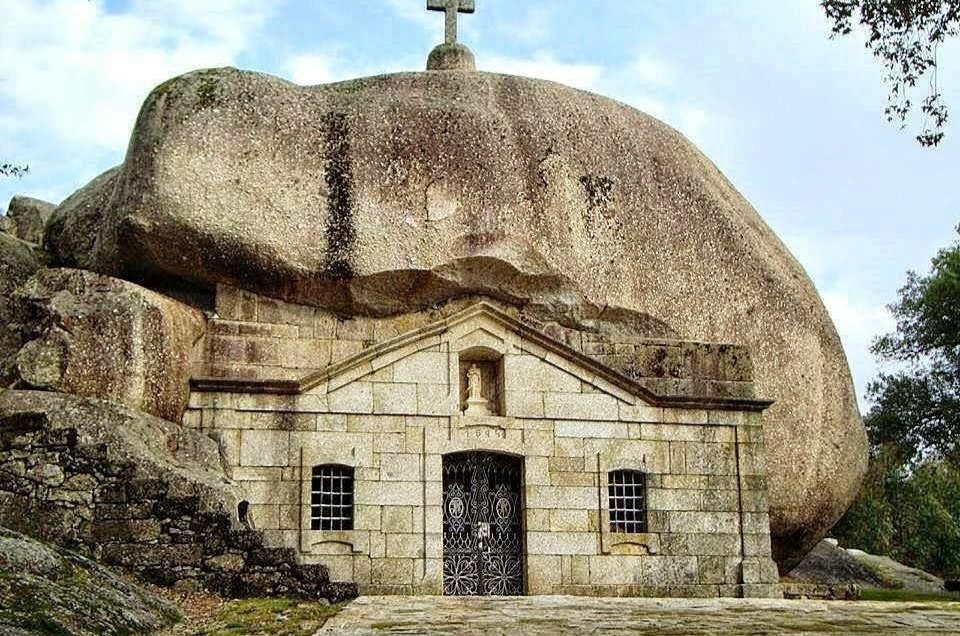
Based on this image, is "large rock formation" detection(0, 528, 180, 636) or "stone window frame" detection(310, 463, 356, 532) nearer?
"large rock formation" detection(0, 528, 180, 636)

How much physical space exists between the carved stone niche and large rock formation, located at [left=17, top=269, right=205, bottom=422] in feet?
13.6

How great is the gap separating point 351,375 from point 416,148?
4.08 metres

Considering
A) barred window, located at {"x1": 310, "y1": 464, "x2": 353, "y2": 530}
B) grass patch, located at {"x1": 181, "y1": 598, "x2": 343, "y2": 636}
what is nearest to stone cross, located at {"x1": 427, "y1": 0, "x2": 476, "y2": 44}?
barred window, located at {"x1": 310, "y1": 464, "x2": 353, "y2": 530}

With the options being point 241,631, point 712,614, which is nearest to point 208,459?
point 241,631

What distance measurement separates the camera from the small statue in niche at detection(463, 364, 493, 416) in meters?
17.1

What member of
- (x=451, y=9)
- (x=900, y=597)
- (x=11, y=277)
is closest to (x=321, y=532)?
(x=11, y=277)

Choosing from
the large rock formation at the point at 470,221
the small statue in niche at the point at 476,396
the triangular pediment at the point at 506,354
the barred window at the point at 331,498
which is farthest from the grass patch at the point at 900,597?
the barred window at the point at 331,498

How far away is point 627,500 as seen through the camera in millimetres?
17219

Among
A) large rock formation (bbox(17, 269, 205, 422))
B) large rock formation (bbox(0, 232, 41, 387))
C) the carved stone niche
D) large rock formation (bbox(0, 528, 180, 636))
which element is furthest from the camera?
large rock formation (bbox(0, 232, 41, 387))

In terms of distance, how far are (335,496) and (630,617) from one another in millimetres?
6539

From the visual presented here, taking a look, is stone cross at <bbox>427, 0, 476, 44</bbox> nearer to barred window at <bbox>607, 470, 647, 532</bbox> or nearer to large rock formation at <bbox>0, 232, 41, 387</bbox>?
large rock formation at <bbox>0, 232, 41, 387</bbox>

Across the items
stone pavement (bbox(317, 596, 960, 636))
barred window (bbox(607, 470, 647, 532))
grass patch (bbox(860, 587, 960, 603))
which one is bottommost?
grass patch (bbox(860, 587, 960, 603))

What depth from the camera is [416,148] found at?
18.4 metres

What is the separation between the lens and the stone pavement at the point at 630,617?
966cm
